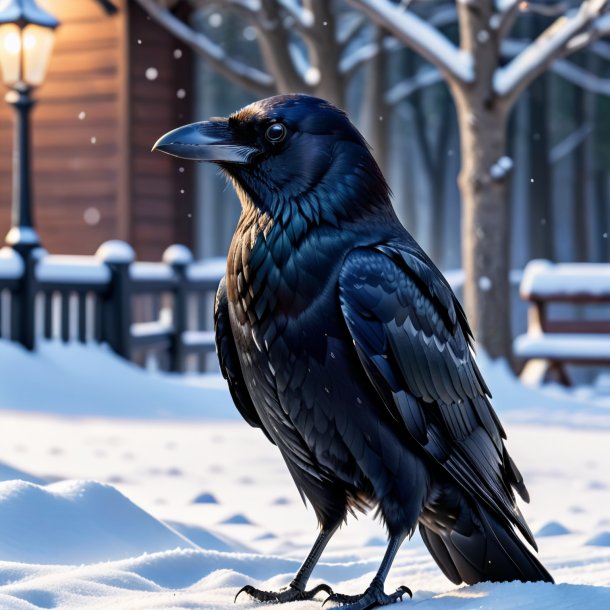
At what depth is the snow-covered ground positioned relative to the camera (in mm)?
3451

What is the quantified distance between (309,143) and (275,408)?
0.73 meters

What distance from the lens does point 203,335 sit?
13.2m

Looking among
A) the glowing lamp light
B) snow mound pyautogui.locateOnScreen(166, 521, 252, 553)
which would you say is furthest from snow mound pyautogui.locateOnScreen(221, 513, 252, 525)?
the glowing lamp light

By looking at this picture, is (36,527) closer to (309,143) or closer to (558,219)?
(309,143)

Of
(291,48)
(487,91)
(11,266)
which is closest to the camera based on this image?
(11,266)

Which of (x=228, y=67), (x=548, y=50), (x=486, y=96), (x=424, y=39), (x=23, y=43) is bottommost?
(x=486, y=96)

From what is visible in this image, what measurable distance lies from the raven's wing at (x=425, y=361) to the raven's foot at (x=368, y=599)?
36cm

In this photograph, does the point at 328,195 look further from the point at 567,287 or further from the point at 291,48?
the point at 291,48

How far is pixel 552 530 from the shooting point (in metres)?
5.27

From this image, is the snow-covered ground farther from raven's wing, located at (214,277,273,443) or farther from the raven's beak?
the raven's beak

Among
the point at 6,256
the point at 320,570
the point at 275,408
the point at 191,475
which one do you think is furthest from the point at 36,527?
the point at 6,256

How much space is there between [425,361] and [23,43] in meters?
8.06

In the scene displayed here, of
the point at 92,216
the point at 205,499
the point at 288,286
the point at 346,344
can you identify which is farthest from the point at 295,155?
the point at 92,216

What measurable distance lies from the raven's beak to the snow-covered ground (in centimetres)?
123
